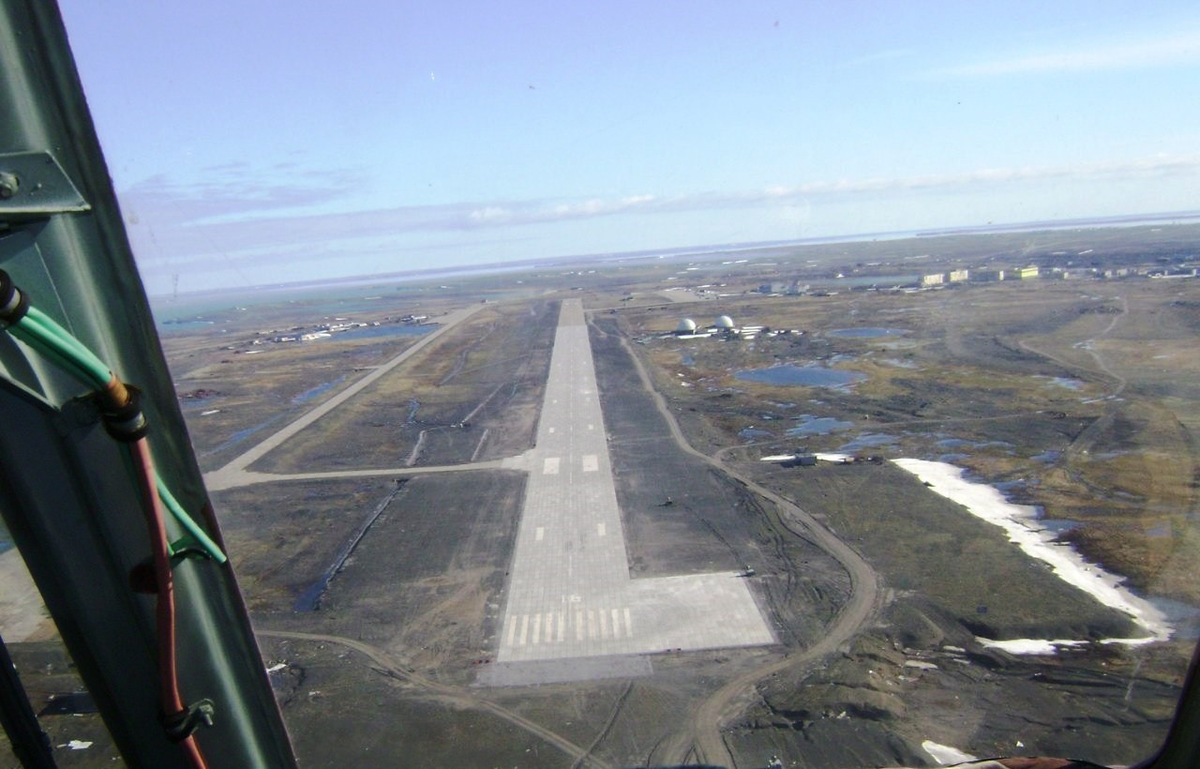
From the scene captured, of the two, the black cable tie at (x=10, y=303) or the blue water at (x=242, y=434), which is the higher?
the black cable tie at (x=10, y=303)

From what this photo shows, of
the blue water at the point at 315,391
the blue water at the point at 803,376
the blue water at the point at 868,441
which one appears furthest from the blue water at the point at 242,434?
the blue water at the point at 803,376

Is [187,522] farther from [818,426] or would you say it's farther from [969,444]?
[818,426]

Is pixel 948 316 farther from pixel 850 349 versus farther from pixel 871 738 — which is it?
pixel 871 738

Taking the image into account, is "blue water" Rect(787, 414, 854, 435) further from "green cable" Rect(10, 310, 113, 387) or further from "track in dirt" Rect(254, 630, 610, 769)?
"green cable" Rect(10, 310, 113, 387)

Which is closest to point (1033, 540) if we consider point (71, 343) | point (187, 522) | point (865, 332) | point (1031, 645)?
point (1031, 645)

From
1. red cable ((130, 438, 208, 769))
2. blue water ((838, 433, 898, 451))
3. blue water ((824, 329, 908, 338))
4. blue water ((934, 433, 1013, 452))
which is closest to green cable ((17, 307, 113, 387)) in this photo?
red cable ((130, 438, 208, 769))

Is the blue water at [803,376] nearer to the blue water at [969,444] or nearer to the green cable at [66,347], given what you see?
the blue water at [969,444]

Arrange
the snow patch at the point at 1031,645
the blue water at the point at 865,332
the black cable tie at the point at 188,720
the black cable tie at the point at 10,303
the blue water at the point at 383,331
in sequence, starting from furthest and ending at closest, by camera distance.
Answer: the blue water at the point at 383,331
the blue water at the point at 865,332
the snow patch at the point at 1031,645
the black cable tie at the point at 188,720
the black cable tie at the point at 10,303
